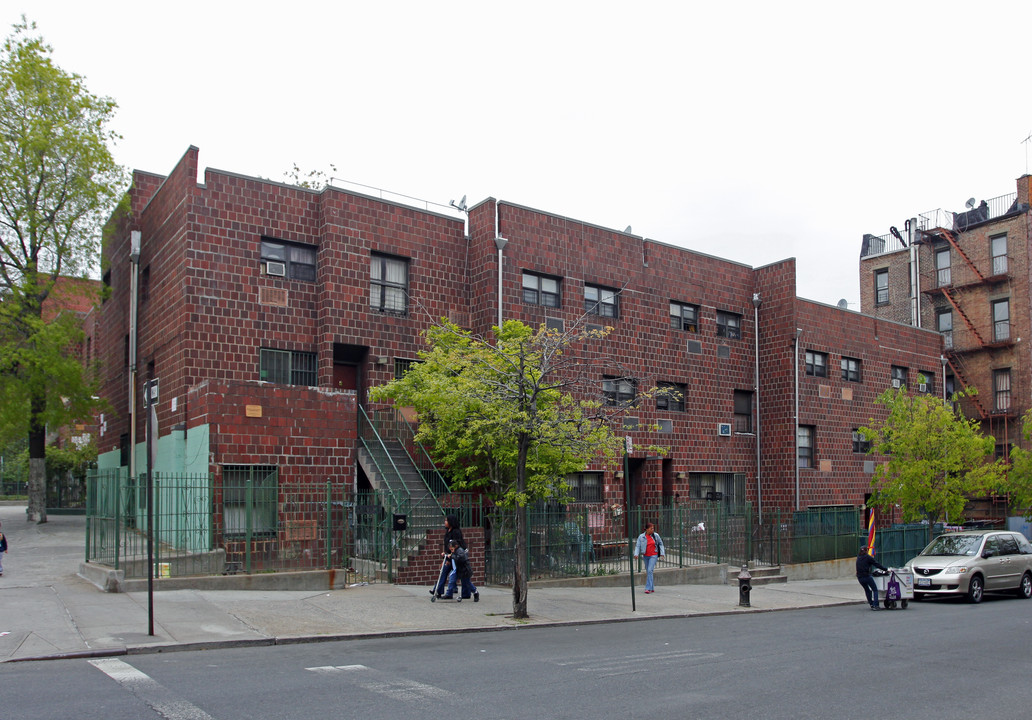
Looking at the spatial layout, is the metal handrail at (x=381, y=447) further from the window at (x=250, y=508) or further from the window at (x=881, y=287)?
the window at (x=881, y=287)

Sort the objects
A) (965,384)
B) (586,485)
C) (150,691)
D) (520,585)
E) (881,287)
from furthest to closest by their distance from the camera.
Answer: (881,287), (965,384), (586,485), (520,585), (150,691)

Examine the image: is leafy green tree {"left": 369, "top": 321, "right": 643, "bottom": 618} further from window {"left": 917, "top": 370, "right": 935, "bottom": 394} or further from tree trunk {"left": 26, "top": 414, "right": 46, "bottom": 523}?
window {"left": 917, "top": 370, "right": 935, "bottom": 394}

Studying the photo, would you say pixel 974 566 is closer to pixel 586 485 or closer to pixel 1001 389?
pixel 586 485

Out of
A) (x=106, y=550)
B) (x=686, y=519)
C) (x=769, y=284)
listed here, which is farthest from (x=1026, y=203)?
(x=106, y=550)

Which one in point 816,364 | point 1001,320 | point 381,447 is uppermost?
point 1001,320

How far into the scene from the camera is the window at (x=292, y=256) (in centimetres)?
2258

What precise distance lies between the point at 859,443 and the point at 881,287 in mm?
13473

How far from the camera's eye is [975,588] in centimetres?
2084

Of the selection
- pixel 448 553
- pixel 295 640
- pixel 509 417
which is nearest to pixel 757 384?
pixel 448 553

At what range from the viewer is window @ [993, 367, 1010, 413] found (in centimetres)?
3994

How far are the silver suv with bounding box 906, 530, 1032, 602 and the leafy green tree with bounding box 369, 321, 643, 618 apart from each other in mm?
8092

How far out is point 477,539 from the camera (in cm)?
1948

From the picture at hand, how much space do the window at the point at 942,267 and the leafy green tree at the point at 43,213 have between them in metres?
35.3

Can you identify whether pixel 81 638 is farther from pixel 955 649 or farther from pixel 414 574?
pixel 955 649
